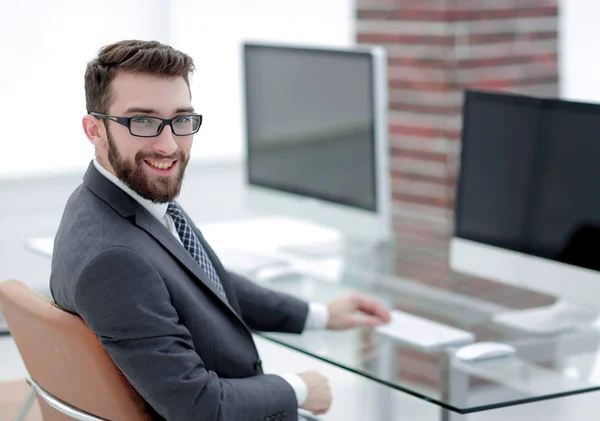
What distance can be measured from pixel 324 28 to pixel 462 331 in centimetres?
300

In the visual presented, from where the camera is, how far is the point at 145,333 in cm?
185

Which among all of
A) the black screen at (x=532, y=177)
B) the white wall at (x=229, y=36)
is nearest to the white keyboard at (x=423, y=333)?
the black screen at (x=532, y=177)

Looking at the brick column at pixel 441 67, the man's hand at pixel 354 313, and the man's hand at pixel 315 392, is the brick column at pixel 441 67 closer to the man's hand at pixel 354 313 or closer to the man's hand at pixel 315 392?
the man's hand at pixel 354 313

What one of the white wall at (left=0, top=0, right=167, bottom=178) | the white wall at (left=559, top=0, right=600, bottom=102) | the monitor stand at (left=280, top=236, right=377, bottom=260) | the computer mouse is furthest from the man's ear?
the white wall at (left=559, top=0, right=600, bottom=102)

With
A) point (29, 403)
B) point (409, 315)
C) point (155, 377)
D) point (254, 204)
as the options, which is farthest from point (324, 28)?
point (155, 377)

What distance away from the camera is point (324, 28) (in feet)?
17.6

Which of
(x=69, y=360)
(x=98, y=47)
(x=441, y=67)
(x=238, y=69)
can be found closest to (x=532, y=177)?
(x=69, y=360)

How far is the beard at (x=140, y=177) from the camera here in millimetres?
1969

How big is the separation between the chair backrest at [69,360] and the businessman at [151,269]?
0.15 ft

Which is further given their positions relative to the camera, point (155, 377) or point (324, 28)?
point (324, 28)

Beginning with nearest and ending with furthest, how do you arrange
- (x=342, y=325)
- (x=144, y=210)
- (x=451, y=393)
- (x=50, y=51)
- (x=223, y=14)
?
(x=144, y=210) < (x=451, y=393) < (x=342, y=325) < (x=50, y=51) < (x=223, y=14)

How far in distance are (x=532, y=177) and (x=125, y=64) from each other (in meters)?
1.32

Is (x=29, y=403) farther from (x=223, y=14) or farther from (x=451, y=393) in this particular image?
(x=223, y=14)

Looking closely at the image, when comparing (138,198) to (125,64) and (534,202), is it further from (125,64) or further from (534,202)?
(534,202)
